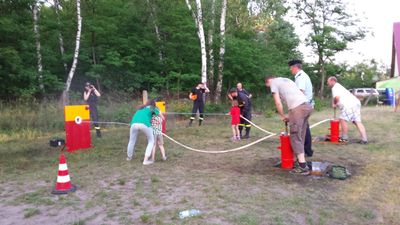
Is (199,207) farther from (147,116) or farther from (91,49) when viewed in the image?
(91,49)

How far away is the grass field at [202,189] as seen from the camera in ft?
16.7

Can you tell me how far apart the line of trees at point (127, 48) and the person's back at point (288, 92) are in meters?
Answer: 13.4

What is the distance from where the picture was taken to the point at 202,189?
623 cm

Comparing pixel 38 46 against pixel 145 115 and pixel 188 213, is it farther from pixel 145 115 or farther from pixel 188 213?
pixel 188 213


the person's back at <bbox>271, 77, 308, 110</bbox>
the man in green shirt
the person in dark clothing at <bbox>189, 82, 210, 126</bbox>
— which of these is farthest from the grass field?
the person in dark clothing at <bbox>189, 82, 210, 126</bbox>

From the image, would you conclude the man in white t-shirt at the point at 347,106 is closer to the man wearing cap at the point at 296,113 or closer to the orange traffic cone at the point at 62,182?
the man wearing cap at the point at 296,113

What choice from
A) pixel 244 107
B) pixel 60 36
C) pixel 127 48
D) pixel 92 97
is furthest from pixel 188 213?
pixel 127 48

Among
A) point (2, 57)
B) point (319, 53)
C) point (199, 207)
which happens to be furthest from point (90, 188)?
point (319, 53)

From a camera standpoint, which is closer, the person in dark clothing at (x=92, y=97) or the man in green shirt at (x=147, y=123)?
the man in green shirt at (x=147, y=123)

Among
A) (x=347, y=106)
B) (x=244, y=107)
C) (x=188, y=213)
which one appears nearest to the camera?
(x=188, y=213)

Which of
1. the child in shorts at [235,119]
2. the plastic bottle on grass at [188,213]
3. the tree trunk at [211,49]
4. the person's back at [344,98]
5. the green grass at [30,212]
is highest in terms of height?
the tree trunk at [211,49]

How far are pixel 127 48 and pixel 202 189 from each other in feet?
64.3

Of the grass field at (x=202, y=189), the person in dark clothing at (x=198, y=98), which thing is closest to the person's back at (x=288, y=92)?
the grass field at (x=202, y=189)

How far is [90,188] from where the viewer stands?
21.5ft
